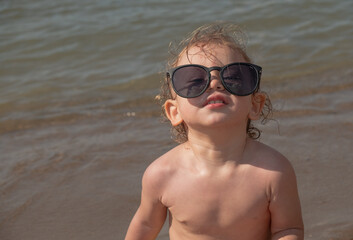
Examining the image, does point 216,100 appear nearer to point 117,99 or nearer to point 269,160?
point 269,160

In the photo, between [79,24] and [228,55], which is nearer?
[228,55]

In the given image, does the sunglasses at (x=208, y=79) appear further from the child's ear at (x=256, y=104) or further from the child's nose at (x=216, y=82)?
the child's ear at (x=256, y=104)

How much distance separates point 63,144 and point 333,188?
2.05 m

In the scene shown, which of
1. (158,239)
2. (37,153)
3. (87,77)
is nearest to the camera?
(158,239)

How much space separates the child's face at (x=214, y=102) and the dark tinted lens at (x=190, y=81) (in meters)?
0.03

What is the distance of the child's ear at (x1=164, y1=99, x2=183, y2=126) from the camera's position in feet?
8.73

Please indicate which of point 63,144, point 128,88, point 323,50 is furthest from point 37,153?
point 323,50

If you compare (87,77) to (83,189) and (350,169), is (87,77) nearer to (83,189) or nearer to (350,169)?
(83,189)

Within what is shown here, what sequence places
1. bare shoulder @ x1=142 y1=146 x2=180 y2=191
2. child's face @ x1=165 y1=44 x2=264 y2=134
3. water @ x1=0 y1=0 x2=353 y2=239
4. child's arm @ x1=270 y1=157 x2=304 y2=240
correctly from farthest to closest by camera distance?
water @ x1=0 y1=0 x2=353 y2=239 → bare shoulder @ x1=142 y1=146 x2=180 y2=191 → child's arm @ x1=270 y1=157 x2=304 y2=240 → child's face @ x1=165 y1=44 x2=264 y2=134

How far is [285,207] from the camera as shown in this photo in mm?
2521

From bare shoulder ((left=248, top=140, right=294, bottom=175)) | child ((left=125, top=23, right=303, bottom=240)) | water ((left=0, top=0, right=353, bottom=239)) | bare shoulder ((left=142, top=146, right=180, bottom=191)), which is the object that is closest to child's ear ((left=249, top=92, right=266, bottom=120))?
child ((left=125, top=23, right=303, bottom=240))

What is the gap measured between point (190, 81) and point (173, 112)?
11.0 inches

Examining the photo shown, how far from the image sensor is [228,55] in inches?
98.7

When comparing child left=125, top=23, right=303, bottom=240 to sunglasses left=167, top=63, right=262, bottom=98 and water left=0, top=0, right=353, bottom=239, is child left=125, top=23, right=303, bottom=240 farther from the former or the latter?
water left=0, top=0, right=353, bottom=239
